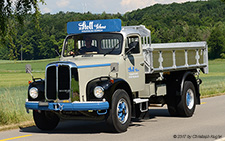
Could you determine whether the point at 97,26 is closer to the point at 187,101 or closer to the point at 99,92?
the point at 99,92

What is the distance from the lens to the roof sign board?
1126cm

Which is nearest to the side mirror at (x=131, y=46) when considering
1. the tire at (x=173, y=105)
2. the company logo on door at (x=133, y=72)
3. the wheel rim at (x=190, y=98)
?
the company logo on door at (x=133, y=72)

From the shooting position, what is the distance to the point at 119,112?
10180 millimetres

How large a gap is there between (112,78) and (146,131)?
153 cm

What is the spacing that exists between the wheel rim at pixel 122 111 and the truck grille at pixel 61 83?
1014 mm

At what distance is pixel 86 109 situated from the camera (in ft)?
31.1

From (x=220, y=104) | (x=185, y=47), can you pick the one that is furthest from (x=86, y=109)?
(x=220, y=104)

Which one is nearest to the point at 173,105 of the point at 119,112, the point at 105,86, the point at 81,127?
the point at 81,127

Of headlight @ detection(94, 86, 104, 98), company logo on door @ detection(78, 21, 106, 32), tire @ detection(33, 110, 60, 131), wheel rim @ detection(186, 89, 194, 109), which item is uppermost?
company logo on door @ detection(78, 21, 106, 32)

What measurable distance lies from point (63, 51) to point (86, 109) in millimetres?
2860

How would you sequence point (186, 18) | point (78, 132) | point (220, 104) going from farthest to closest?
point (186, 18) → point (220, 104) → point (78, 132)

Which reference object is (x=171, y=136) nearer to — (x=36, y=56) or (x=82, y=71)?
(x=82, y=71)

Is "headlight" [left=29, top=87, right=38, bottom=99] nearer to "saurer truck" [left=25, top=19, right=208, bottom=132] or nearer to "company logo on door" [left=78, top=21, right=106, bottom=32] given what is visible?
"saurer truck" [left=25, top=19, right=208, bottom=132]

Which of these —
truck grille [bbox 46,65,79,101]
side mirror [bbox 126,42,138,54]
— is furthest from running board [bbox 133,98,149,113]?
truck grille [bbox 46,65,79,101]
